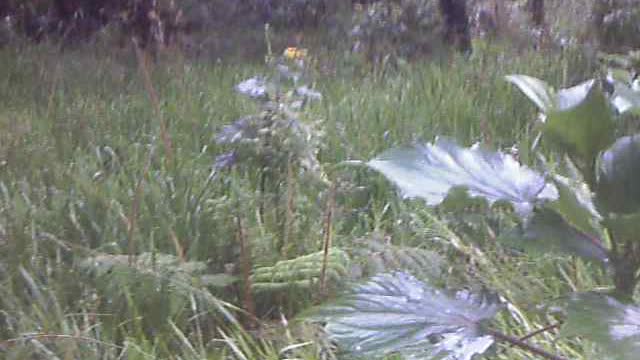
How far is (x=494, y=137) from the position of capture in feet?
10.7

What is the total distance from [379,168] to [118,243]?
1.24 meters

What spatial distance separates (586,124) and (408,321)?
0.96ft

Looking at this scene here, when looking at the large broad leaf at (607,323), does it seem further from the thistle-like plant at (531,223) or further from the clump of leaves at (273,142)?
Result: the clump of leaves at (273,142)

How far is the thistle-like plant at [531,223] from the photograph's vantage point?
109 cm

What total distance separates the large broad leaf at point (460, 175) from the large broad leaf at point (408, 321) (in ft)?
0.43

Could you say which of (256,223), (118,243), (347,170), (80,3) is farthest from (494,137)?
(80,3)

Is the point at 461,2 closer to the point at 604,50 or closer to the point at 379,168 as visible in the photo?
the point at 604,50

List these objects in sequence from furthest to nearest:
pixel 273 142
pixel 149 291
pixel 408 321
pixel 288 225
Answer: pixel 273 142 < pixel 288 225 < pixel 149 291 < pixel 408 321

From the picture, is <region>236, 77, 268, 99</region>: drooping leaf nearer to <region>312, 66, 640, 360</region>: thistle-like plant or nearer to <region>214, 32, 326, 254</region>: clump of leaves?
<region>214, 32, 326, 254</region>: clump of leaves

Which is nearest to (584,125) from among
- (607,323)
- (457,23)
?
(607,323)

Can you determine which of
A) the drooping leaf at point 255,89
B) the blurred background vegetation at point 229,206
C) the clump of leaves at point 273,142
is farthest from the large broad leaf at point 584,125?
the drooping leaf at point 255,89

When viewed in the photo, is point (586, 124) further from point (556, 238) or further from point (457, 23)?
point (457, 23)

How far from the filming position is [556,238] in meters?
1.15

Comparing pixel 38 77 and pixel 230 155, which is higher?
pixel 230 155
